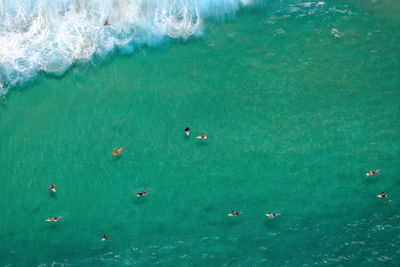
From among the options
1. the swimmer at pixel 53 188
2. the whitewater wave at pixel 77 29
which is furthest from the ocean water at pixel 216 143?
the swimmer at pixel 53 188

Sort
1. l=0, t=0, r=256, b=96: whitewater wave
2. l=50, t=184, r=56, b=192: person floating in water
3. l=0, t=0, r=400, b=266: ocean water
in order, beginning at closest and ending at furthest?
l=0, t=0, r=400, b=266: ocean water
l=50, t=184, r=56, b=192: person floating in water
l=0, t=0, r=256, b=96: whitewater wave

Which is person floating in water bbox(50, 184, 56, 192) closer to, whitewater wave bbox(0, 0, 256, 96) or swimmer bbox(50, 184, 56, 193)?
swimmer bbox(50, 184, 56, 193)

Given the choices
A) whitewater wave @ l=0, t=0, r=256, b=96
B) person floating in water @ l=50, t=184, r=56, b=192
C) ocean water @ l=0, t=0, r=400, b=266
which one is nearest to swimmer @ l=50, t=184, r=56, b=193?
person floating in water @ l=50, t=184, r=56, b=192

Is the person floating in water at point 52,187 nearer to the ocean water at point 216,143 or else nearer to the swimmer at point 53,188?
the swimmer at point 53,188

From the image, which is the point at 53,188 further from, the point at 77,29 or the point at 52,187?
the point at 77,29

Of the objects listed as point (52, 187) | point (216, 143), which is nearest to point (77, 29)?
point (52, 187)

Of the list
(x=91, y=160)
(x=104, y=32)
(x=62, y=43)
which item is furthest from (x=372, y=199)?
(x=62, y=43)
